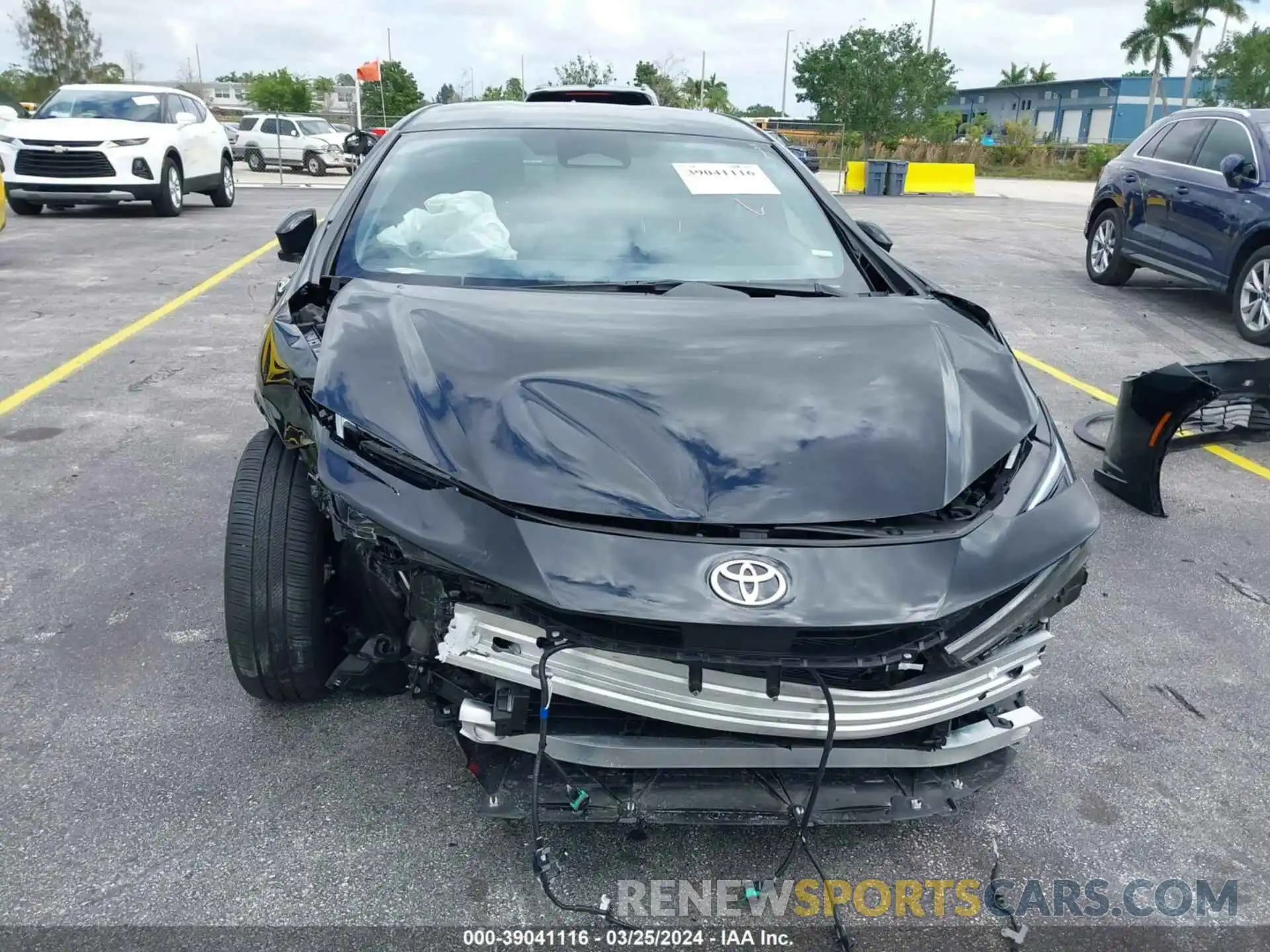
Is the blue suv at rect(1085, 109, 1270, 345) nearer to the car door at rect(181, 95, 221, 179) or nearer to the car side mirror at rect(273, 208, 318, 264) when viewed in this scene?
the car side mirror at rect(273, 208, 318, 264)

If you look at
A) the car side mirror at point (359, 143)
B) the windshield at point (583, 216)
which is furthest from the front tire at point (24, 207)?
the windshield at point (583, 216)

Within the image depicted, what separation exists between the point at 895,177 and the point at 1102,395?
17816 mm

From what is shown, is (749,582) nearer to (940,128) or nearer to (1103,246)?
(1103,246)

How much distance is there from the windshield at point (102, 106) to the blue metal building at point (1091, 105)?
5937 cm

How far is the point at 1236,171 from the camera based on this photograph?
7672 mm

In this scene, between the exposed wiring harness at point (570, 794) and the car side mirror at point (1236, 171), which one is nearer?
the exposed wiring harness at point (570, 794)

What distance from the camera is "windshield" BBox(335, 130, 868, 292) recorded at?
2943mm

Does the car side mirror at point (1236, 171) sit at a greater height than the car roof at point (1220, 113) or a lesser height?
lesser

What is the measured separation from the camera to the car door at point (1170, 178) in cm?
846

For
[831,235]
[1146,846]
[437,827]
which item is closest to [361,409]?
[437,827]

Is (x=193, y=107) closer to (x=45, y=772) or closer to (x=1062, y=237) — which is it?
(x=1062, y=237)

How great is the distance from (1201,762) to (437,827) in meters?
1.99

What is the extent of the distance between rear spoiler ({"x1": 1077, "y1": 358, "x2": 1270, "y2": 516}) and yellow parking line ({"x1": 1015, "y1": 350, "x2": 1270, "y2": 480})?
245 millimetres

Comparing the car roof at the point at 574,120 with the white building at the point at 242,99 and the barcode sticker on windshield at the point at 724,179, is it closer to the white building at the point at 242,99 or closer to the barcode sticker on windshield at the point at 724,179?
the barcode sticker on windshield at the point at 724,179
